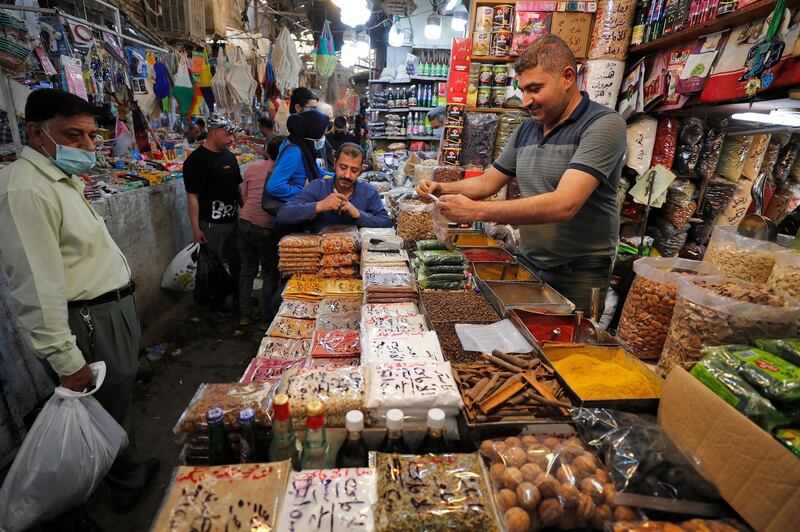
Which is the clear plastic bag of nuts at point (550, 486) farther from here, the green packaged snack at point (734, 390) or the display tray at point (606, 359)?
the green packaged snack at point (734, 390)

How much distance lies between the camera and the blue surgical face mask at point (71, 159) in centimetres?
175

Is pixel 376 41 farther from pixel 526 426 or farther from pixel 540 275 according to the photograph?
pixel 526 426

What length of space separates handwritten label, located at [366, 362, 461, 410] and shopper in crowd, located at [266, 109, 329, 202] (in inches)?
101

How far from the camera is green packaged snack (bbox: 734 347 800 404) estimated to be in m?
0.82

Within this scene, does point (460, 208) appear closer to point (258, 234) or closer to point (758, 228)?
point (758, 228)

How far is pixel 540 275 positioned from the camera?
229 cm

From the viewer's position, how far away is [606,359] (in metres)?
1.45

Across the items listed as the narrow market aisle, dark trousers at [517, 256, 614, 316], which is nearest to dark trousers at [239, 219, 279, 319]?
the narrow market aisle

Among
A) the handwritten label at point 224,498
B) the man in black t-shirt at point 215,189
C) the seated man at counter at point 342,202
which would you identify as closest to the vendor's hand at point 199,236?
the man in black t-shirt at point 215,189

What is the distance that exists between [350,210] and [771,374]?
2415mm

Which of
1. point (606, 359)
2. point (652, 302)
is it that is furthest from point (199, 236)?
point (652, 302)

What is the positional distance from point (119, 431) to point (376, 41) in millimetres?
9625

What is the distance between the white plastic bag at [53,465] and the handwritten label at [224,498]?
107cm

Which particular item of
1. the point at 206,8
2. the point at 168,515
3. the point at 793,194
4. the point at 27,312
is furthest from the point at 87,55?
the point at 793,194
